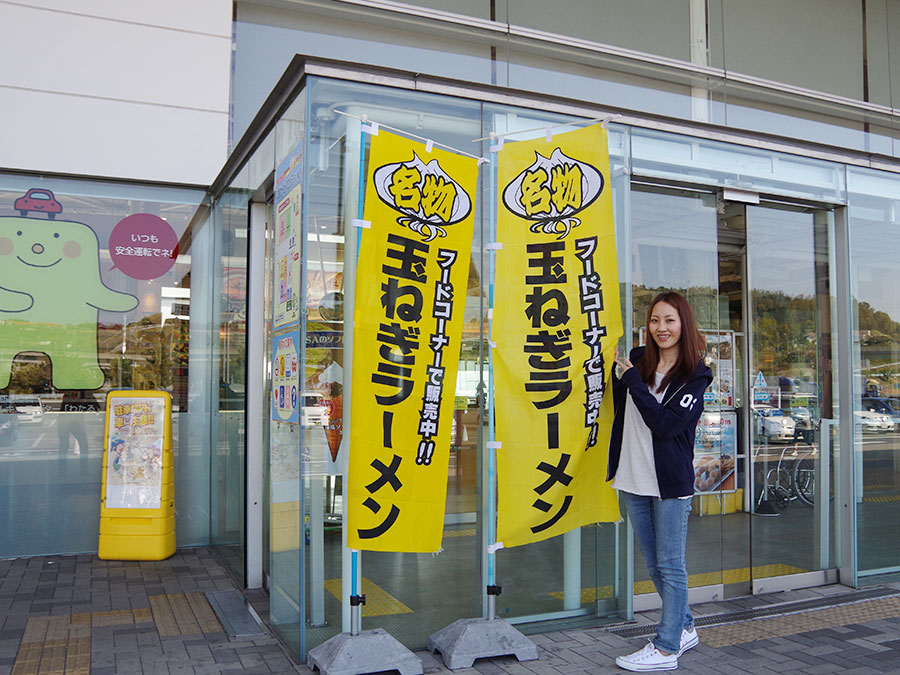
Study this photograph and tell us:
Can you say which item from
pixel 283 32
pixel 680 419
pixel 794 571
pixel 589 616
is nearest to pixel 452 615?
pixel 589 616

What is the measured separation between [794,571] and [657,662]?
222 cm

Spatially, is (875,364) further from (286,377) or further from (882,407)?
(286,377)

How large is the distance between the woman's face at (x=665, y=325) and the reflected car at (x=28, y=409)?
16.8 feet

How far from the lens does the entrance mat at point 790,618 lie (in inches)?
177

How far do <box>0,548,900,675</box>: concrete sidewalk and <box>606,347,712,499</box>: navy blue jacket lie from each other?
3.11 feet

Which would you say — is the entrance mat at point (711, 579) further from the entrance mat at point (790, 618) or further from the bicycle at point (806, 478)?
the bicycle at point (806, 478)

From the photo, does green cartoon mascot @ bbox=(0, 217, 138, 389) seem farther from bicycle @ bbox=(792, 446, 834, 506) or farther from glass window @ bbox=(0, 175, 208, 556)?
bicycle @ bbox=(792, 446, 834, 506)

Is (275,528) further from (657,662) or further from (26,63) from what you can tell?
(26,63)

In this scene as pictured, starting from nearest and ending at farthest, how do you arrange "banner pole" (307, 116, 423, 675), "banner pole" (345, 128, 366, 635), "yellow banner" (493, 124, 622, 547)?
1. "banner pole" (307, 116, 423, 675)
2. "banner pole" (345, 128, 366, 635)
3. "yellow banner" (493, 124, 622, 547)

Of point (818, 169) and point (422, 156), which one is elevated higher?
point (818, 169)

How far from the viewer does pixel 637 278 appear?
509 centimetres

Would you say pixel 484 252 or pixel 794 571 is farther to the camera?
pixel 794 571

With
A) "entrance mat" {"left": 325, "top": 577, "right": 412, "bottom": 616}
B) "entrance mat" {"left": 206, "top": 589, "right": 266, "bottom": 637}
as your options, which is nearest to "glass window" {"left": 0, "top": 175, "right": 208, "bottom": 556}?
"entrance mat" {"left": 206, "top": 589, "right": 266, "bottom": 637}

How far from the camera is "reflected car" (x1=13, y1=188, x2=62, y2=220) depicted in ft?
21.7
